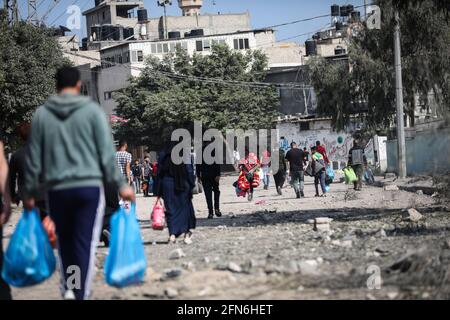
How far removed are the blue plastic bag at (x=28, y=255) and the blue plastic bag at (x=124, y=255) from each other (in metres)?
0.48

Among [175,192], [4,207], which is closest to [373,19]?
[175,192]

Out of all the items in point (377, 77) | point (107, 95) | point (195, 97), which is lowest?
point (377, 77)

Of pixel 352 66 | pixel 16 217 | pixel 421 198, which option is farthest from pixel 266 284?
pixel 352 66

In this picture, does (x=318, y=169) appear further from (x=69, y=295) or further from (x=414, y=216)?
(x=69, y=295)

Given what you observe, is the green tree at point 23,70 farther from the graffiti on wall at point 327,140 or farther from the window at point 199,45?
the window at point 199,45

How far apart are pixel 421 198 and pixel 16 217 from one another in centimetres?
1116

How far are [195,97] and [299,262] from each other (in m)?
57.7

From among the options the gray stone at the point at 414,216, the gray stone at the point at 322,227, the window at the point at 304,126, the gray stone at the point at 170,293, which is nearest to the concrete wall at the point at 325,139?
the window at the point at 304,126

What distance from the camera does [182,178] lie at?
14.2 meters

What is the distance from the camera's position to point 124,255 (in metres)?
6.98

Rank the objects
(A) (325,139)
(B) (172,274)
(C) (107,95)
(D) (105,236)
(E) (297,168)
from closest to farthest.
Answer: (B) (172,274)
(D) (105,236)
(E) (297,168)
(A) (325,139)
(C) (107,95)

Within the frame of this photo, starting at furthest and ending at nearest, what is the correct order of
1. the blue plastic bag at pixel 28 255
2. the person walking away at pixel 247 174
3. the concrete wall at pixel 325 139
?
the concrete wall at pixel 325 139 < the person walking away at pixel 247 174 < the blue plastic bag at pixel 28 255

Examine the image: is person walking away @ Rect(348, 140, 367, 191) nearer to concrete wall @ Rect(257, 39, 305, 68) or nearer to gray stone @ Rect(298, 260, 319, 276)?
gray stone @ Rect(298, 260, 319, 276)

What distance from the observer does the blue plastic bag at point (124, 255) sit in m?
6.95
